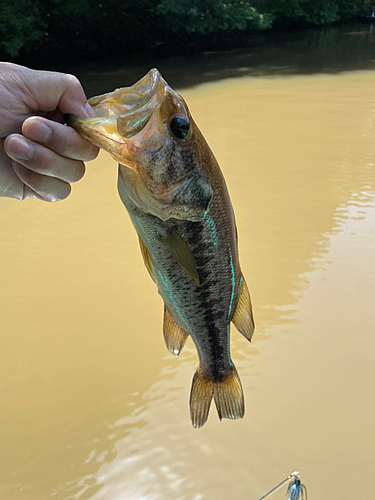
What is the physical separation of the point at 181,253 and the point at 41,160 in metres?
0.55

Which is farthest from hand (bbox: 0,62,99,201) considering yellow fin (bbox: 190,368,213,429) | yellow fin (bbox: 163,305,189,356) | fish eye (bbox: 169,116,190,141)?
yellow fin (bbox: 190,368,213,429)

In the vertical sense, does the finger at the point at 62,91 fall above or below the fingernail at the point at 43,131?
above

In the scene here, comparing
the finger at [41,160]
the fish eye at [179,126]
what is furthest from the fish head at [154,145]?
the finger at [41,160]

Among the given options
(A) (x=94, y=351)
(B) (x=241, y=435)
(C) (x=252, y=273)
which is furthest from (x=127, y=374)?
(C) (x=252, y=273)

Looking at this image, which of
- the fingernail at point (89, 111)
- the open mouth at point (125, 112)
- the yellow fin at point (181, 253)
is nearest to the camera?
the open mouth at point (125, 112)

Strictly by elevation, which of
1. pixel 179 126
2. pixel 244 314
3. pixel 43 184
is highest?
pixel 179 126

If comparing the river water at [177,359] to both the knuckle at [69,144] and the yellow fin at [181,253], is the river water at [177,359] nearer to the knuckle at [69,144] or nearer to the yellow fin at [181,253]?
the yellow fin at [181,253]

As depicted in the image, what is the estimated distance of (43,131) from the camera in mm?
1363

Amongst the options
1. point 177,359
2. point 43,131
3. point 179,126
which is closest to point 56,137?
point 43,131

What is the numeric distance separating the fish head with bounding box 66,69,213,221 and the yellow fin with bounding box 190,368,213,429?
72 cm

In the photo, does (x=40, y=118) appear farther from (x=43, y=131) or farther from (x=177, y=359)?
(x=177, y=359)

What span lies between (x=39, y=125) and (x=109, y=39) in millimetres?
14087

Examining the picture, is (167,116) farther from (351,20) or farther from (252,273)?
(351,20)

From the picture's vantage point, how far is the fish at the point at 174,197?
4.02 ft
